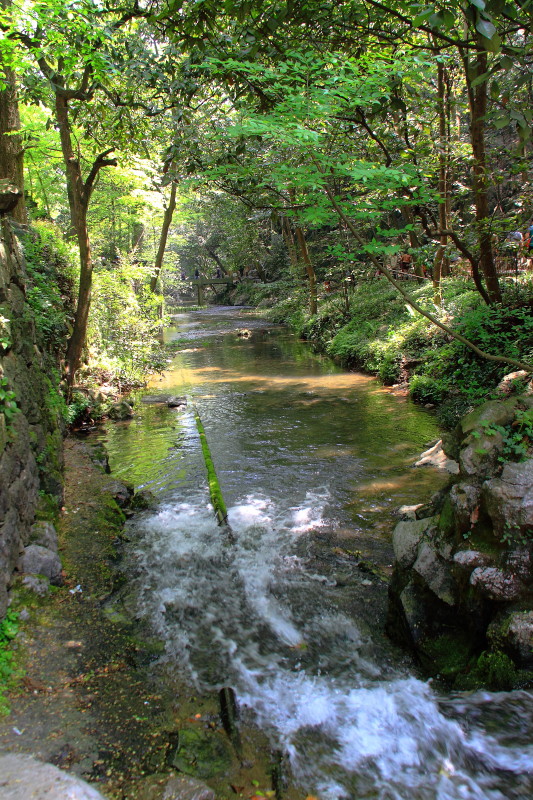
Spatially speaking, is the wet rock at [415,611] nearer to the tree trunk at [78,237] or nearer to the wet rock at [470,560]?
the wet rock at [470,560]

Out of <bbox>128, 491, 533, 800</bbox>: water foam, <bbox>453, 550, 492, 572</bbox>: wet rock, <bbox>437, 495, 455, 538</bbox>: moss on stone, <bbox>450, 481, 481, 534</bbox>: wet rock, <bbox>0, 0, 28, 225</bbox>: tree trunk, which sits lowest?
<bbox>128, 491, 533, 800</bbox>: water foam

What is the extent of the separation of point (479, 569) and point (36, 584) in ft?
12.4

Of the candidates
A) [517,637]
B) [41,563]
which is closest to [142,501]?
[41,563]

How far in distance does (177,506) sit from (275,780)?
14.5 ft

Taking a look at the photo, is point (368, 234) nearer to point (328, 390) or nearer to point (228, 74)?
point (328, 390)

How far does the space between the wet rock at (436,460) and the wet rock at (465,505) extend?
11.6ft

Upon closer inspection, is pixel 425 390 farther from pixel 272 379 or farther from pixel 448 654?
pixel 448 654

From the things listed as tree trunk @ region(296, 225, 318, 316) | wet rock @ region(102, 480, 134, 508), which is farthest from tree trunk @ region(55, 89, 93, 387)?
tree trunk @ region(296, 225, 318, 316)

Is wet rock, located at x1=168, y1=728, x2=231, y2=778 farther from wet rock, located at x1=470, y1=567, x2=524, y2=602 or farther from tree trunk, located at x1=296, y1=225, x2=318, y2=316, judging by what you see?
tree trunk, located at x1=296, y1=225, x2=318, y2=316

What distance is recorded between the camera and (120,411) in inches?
467

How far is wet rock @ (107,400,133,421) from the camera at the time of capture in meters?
11.8

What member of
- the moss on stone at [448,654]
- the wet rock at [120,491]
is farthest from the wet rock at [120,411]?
the moss on stone at [448,654]

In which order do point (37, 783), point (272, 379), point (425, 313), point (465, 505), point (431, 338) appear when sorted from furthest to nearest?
point (272, 379), point (431, 338), point (425, 313), point (465, 505), point (37, 783)

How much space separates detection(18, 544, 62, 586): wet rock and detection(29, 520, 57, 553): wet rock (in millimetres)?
74
